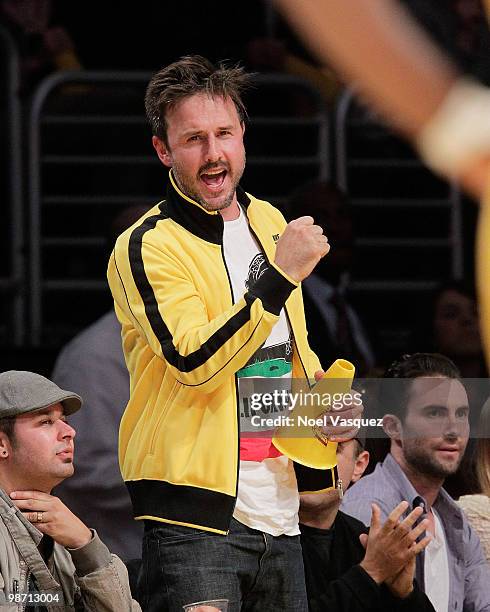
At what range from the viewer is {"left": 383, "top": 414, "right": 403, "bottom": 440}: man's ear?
10.7ft

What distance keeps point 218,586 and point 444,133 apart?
881 millimetres

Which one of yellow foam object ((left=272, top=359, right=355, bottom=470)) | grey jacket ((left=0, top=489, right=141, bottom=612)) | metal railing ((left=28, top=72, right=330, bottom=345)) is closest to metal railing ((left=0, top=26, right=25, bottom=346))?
metal railing ((left=28, top=72, right=330, bottom=345))

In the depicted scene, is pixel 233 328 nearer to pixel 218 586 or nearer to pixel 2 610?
pixel 218 586

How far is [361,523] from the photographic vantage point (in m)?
3.23

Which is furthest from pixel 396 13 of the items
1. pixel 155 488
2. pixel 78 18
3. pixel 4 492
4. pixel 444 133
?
pixel 78 18

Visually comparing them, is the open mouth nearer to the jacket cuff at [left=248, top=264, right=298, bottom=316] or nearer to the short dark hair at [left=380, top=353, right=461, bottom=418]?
the jacket cuff at [left=248, top=264, right=298, bottom=316]

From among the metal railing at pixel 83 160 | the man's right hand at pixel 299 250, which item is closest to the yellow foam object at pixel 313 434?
the man's right hand at pixel 299 250

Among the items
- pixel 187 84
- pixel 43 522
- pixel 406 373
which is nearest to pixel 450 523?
pixel 406 373

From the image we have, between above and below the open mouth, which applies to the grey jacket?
below

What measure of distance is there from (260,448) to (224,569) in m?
0.24

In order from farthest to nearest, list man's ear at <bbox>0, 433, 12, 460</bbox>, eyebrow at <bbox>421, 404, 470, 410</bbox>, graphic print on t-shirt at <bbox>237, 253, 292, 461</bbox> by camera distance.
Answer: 1. eyebrow at <bbox>421, 404, 470, 410</bbox>
2. man's ear at <bbox>0, 433, 12, 460</bbox>
3. graphic print on t-shirt at <bbox>237, 253, 292, 461</bbox>

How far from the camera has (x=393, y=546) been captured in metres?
3.13

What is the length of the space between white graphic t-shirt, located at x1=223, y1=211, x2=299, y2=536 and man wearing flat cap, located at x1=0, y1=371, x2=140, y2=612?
417 mm

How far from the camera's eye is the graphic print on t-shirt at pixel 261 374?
2707 mm
